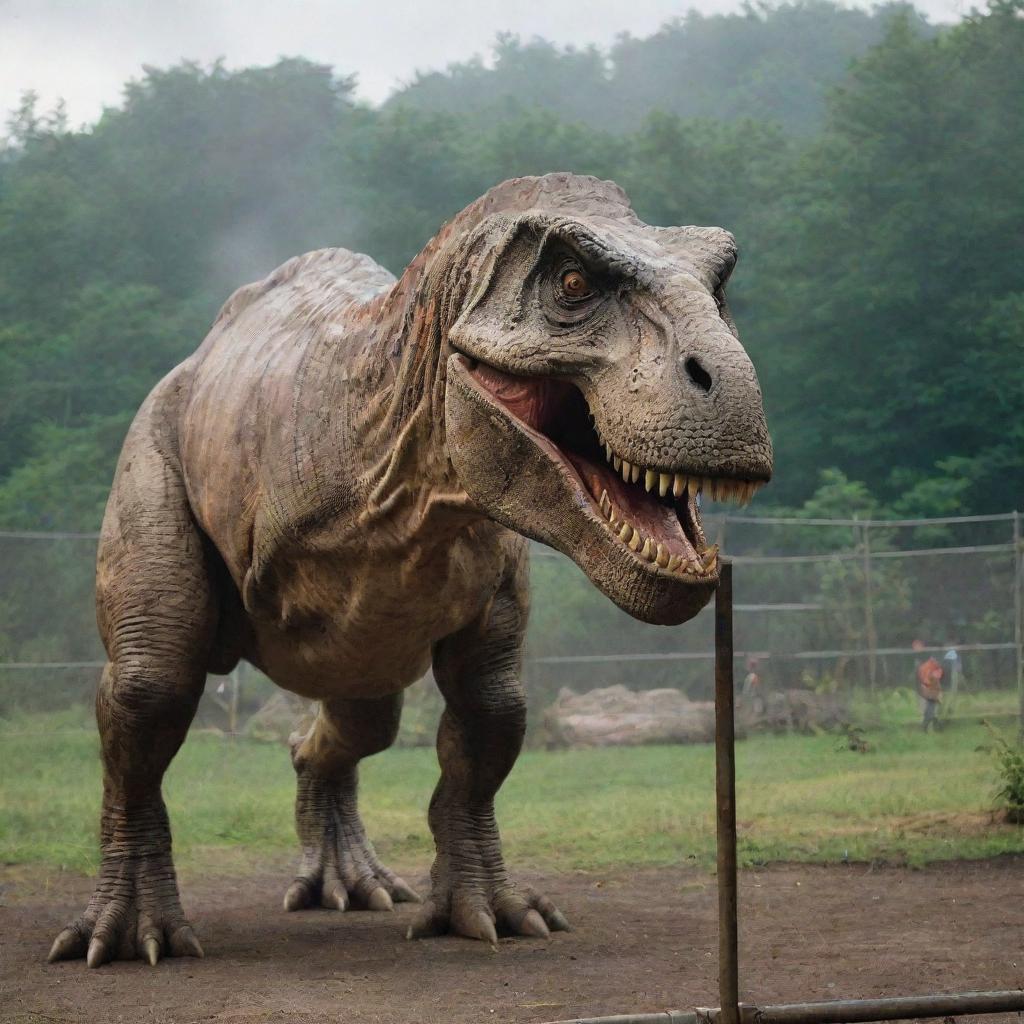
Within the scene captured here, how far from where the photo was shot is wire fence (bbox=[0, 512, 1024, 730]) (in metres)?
11.9

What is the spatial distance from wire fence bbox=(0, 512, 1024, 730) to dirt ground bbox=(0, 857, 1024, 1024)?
16.8ft

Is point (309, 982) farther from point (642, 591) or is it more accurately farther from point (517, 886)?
point (642, 591)

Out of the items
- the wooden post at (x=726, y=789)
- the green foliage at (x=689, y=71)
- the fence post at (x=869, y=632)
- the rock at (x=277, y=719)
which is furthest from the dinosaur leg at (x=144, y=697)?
the green foliage at (x=689, y=71)

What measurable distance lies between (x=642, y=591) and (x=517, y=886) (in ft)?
8.63

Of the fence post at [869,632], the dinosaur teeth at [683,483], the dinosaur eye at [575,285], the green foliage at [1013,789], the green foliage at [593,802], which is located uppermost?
the dinosaur eye at [575,285]

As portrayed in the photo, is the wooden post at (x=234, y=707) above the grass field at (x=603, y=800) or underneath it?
above

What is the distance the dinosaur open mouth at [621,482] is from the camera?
11.2 ft

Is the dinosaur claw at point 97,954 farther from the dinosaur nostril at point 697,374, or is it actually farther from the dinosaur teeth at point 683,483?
the dinosaur nostril at point 697,374

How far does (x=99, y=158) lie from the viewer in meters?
26.0

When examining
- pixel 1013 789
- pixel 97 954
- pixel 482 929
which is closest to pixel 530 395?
pixel 482 929

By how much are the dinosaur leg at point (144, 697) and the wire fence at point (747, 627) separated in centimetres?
642

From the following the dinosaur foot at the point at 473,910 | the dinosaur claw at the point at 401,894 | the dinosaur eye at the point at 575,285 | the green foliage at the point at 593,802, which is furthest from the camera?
the green foliage at the point at 593,802

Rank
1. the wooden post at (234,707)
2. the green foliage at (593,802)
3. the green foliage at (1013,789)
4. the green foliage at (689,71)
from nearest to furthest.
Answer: the green foliage at (593,802) < the green foliage at (1013,789) < the wooden post at (234,707) < the green foliage at (689,71)

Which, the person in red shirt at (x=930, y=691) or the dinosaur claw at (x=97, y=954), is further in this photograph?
the person in red shirt at (x=930, y=691)
